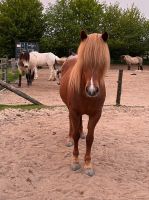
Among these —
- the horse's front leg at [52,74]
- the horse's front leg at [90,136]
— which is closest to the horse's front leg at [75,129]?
the horse's front leg at [90,136]

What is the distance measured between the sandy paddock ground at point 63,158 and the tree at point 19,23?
2983 centimetres

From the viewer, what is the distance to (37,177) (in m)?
4.63

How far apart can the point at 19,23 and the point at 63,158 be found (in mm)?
34790

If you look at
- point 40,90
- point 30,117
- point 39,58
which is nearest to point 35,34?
point 39,58

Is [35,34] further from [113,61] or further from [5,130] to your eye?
[5,130]

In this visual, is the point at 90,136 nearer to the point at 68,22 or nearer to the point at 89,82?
the point at 89,82

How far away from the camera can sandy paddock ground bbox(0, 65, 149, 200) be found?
427cm

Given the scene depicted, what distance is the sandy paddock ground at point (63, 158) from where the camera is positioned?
4266 mm

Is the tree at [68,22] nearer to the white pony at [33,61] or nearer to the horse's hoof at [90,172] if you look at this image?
the white pony at [33,61]

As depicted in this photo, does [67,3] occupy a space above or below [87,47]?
above

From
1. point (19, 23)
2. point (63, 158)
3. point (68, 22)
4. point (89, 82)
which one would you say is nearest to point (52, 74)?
point (63, 158)

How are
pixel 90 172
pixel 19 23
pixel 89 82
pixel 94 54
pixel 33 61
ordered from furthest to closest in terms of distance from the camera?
1. pixel 19 23
2. pixel 33 61
3. pixel 90 172
4. pixel 94 54
5. pixel 89 82

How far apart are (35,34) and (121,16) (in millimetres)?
10409

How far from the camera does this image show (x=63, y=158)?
5301mm
